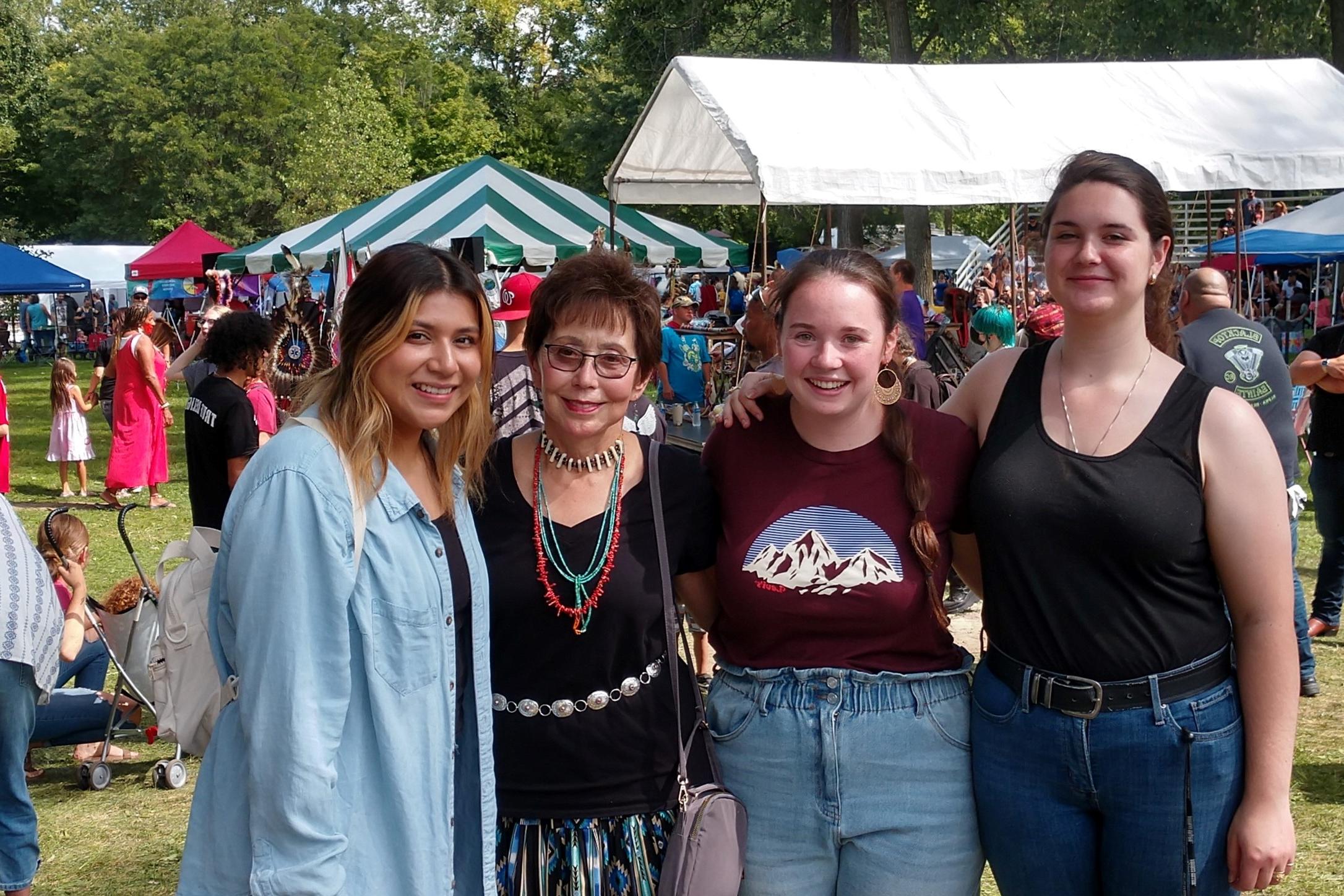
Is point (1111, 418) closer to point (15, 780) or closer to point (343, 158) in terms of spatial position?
point (15, 780)

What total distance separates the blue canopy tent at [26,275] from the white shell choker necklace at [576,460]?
15.9m

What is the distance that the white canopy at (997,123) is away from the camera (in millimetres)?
7953

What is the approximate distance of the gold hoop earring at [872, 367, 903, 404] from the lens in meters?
2.47

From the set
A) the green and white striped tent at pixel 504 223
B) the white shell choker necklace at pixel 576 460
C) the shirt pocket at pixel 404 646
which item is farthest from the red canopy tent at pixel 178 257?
the shirt pocket at pixel 404 646

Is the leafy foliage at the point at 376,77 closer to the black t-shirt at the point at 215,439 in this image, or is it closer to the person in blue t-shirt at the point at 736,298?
the person in blue t-shirt at the point at 736,298

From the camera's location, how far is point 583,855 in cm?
236

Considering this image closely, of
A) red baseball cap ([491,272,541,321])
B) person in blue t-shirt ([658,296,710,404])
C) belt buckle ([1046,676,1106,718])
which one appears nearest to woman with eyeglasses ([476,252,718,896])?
belt buckle ([1046,676,1106,718])

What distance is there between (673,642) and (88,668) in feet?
14.5

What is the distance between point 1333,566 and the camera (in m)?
6.98

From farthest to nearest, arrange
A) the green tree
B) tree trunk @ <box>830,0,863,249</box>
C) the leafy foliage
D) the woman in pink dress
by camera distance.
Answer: the green tree → the leafy foliage → tree trunk @ <box>830,0,863,249</box> → the woman in pink dress

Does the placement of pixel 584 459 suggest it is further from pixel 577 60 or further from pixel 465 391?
pixel 577 60

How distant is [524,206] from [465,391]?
38.2 ft

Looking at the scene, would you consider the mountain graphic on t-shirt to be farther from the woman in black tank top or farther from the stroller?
the stroller

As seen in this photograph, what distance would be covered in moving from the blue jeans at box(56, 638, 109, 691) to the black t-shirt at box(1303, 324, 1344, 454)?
20.3 ft
